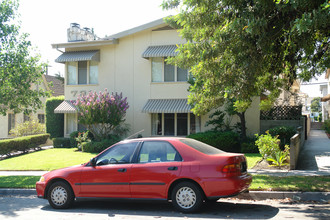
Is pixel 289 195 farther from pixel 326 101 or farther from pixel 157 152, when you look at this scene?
pixel 326 101

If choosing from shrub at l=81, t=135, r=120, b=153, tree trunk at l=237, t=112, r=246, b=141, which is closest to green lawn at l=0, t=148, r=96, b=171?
shrub at l=81, t=135, r=120, b=153

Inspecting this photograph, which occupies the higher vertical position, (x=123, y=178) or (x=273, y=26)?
(x=273, y=26)

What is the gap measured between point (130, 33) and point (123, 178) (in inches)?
606

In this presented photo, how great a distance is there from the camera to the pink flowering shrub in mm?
19969

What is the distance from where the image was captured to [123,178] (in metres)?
7.75

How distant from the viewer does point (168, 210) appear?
7.80 meters

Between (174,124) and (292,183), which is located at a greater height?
(174,124)

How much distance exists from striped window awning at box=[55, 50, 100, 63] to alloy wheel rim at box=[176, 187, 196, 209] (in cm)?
1620

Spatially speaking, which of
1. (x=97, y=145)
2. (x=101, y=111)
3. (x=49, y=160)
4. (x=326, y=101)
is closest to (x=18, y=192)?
(x=49, y=160)

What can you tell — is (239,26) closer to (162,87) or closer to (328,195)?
(328,195)

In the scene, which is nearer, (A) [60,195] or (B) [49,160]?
(A) [60,195]

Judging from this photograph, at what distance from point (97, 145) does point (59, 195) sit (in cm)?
Result: 1188

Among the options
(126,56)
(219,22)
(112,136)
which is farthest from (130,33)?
(219,22)

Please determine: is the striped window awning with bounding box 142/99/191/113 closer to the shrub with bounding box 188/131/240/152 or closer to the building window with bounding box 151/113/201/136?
the building window with bounding box 151/113/201/136
